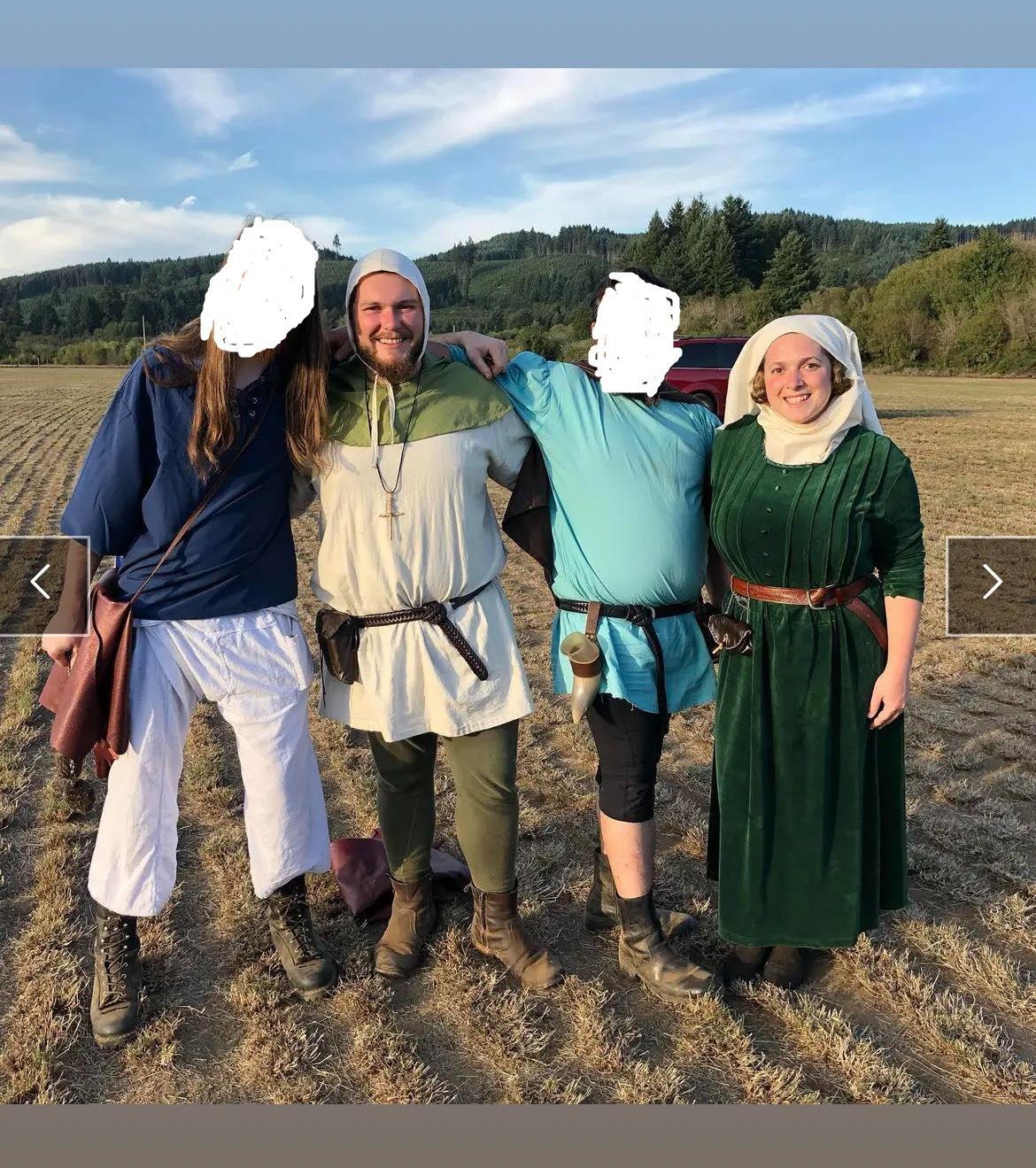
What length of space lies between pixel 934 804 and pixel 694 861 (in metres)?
1.03

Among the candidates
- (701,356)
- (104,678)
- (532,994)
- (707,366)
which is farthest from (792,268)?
(104,678)

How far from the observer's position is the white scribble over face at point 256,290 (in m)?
1.96

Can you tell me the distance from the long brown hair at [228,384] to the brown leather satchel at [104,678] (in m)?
0.07

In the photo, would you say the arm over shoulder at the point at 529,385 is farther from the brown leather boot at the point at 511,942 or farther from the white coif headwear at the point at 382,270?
the brown leather boot at the point at 511,942

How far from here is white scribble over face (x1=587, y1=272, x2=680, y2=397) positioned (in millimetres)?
2094

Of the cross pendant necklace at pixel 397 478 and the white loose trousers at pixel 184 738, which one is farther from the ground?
the cross pendant necklace at pixel 397 478

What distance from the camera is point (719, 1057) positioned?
6.86 feet

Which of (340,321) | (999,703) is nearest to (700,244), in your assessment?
(999,703)

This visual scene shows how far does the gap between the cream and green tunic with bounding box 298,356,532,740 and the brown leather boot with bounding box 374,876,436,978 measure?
0.53 m

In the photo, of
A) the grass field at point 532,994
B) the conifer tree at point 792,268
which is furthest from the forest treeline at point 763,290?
the grass field at point 532,994

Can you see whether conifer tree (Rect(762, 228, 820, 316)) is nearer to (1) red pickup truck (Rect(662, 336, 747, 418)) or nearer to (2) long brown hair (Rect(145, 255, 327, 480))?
(1) red pickup truck (Rect(662, 336, 747, 418))

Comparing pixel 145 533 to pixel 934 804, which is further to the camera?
pixel 934 804

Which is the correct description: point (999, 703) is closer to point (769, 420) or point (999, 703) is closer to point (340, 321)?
point (769, 420)

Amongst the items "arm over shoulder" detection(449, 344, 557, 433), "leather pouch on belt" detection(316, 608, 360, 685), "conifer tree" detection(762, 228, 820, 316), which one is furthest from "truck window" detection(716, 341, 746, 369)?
"conifer tree" detection(762, 228, 820, 316)
